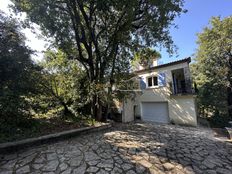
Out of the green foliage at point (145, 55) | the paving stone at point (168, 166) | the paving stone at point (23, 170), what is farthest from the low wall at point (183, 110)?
the paving stone at point (23, 170)

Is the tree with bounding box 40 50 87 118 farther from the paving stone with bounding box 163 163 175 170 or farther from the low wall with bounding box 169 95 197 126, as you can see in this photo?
the paving stone with bounding box 163 163 175 170

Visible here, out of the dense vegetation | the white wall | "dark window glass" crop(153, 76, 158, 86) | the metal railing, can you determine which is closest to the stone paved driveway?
the dense vegetation

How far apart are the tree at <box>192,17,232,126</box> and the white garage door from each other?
404 cm

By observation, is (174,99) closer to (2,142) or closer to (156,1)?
(156,1)

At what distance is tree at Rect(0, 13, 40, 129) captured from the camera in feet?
19.5

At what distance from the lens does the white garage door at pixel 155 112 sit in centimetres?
1338

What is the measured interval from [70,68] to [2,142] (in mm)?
6730

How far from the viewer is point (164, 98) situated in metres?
13.2

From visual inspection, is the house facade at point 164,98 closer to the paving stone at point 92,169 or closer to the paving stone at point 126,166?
the paving stone at point 126,166

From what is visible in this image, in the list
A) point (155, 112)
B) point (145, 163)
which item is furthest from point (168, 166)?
point (155, 112)

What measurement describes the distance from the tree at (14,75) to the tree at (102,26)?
5.52ft

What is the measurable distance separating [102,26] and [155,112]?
28.7ft

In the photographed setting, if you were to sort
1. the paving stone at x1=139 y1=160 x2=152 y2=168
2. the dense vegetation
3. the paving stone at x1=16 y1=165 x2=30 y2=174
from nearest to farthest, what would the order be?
1. the paving stone at x1=16 y1=165 x2=30 y2=174
2. the paving stone at x1=139 y1=160 x2=152 y2=168
3. the dense vegetation

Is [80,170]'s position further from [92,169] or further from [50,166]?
[50,166]
